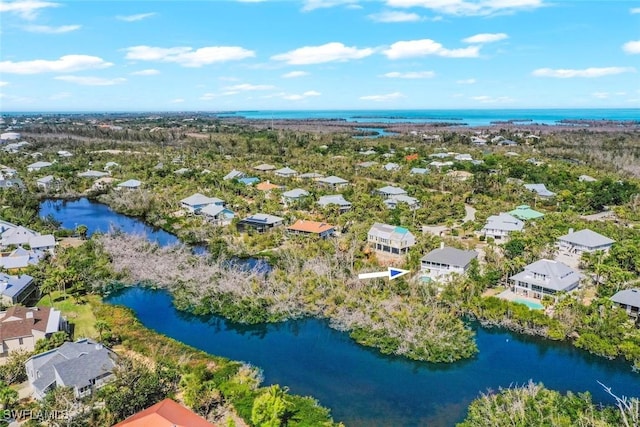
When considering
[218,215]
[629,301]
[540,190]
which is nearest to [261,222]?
[218,215]

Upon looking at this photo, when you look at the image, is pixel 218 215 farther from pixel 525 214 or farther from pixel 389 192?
pixel 525 214

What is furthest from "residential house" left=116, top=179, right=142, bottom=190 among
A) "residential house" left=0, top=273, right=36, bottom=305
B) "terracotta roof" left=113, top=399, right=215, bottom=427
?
"terracotta roof" left=113, top=399, right=215, bottom=427

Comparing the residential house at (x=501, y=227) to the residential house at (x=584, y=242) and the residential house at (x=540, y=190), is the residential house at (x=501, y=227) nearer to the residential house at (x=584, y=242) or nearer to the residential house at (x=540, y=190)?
the residential house at (x=584, y=242)

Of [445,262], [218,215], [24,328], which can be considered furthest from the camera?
[218,215]

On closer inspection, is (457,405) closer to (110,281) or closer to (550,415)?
(550,415)

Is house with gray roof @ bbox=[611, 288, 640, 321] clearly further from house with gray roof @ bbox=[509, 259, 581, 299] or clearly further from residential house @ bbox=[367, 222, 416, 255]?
residential house @ bbox=[367, 222, 416, 255]
